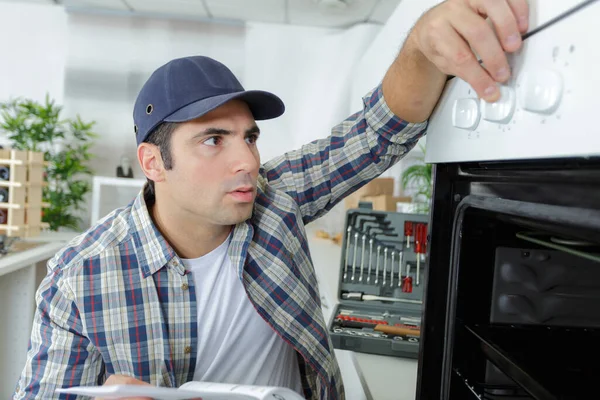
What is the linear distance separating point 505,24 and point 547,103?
13 centimetres

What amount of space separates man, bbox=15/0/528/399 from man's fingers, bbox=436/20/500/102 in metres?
0.23

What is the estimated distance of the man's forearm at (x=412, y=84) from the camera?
815 millimetres

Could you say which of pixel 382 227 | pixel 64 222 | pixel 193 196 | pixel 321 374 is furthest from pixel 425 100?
pixel 64 222

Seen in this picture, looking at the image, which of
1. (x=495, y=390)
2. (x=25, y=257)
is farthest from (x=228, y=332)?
(x=25, y=257)

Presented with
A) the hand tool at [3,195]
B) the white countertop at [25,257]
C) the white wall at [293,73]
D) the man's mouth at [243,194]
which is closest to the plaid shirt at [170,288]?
the man's mouth at [243,194]

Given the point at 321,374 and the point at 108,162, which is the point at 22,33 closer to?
the point at 108,162

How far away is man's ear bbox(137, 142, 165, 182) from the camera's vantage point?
121cm

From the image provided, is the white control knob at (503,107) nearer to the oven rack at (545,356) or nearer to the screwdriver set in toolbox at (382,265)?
the oven rack at (545,356)

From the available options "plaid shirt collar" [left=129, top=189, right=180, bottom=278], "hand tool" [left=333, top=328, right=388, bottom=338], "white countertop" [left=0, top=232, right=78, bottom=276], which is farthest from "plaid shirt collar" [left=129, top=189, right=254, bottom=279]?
"white countertop" [left=0, top=232, right=78, bottom=276]

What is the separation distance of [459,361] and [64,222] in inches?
178

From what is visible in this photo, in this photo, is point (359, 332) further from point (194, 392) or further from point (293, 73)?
point (293, 73)

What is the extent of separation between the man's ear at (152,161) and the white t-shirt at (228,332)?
21 centimetres

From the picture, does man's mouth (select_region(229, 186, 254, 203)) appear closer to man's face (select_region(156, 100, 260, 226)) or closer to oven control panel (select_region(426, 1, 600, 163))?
man's face (select_region(156, 100, 260, 226))

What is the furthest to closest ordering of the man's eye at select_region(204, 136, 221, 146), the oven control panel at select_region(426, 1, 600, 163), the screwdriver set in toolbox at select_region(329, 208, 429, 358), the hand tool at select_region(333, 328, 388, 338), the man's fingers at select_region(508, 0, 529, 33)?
the screwdriver set in toolbox at select_region(329, 208, 429, 358)
the hand tool at select_region(333, 328, 388, 338)
the man's eye at select_region(204, 136, 221, 146)
the man's fingers at select_region(508, 0, 529, 33)
the oven control panel at select_region(426, 1, 600, 163)
